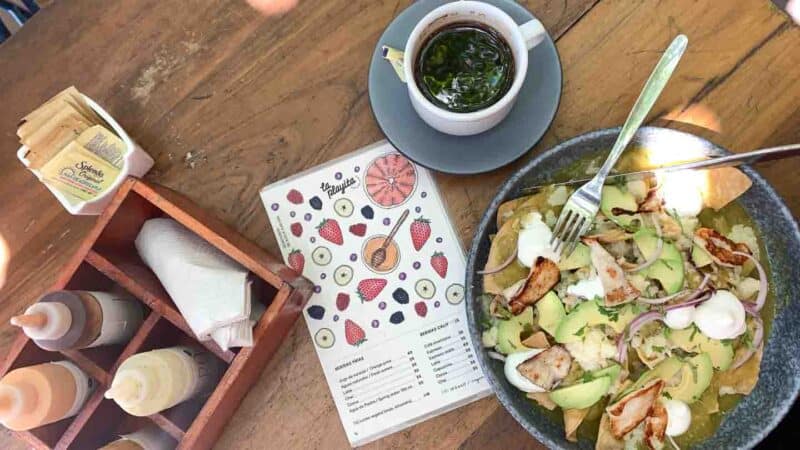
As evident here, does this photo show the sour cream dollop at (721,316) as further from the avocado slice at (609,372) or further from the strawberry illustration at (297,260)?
the strawberry illustration at (297,260)

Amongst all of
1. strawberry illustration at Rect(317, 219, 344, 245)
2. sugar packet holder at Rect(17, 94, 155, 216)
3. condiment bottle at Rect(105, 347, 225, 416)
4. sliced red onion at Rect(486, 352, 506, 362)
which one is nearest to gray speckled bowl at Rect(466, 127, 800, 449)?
sliced red onion at Rect(486, 352, 506, 362)

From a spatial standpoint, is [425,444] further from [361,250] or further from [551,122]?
[551,122]

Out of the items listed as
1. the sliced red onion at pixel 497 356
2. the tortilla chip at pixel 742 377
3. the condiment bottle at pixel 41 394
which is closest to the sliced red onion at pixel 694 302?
the tortilla chip at pixel 742 377

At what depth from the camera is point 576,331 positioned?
875mm

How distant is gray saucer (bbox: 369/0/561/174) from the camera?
0.96 m

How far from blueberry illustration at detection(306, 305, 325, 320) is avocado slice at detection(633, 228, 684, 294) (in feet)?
1.44

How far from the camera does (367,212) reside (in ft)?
3.39

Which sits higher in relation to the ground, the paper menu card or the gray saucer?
Result: the gray saucer

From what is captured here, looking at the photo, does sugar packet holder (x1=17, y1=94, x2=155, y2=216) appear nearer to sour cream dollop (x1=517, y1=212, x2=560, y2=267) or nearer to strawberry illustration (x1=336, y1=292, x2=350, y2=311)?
strawberry illustration (x1=336, y1=292, x2=350, y2=311)

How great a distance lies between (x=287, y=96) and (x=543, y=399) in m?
0.55

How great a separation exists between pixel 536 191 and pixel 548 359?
217mm

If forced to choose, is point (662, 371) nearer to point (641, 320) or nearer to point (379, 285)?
point (641, 320)

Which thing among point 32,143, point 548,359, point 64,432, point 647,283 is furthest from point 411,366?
point 32,143

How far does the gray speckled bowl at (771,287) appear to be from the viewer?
868mm
